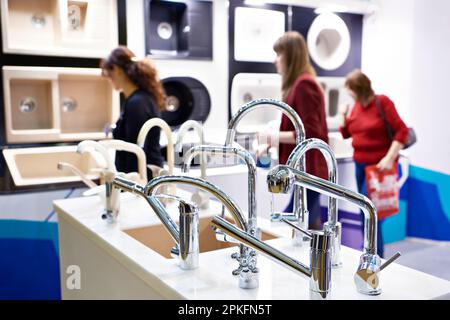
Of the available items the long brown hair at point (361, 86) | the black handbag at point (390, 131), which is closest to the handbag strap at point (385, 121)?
the black handbag at point (390, 131)

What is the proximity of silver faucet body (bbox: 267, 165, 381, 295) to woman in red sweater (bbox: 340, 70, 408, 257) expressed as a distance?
5.58ft

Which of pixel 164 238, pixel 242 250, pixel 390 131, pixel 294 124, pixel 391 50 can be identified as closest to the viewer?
pixel 242 250

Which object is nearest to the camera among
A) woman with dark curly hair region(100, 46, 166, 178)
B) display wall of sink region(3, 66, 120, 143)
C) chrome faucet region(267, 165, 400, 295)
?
chrome faucet region(267, 165, 400, 295)

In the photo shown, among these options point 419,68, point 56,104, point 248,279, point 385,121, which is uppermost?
point 419,68

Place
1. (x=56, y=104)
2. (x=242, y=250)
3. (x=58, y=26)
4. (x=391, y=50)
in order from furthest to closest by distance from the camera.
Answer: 1. (x=391, y=50)
2. (x=56, y=104)
3. (x=58, y=26)
4. (x=242, y=250)

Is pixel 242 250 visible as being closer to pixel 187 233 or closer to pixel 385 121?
pixel 187 233

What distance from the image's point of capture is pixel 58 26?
2.08 metres

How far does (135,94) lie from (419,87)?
4.31 feet

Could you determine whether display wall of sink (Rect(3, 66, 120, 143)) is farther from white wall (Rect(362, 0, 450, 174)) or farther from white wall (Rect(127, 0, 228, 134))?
white wall (Rect(362, 0, 450, 174))

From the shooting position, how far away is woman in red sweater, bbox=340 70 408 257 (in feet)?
7.91

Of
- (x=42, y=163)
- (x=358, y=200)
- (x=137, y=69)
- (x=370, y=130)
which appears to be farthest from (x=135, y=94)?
(x=358, y=200)

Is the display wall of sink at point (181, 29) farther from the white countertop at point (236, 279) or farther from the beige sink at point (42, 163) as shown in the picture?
the white countertop at point (236, 279)

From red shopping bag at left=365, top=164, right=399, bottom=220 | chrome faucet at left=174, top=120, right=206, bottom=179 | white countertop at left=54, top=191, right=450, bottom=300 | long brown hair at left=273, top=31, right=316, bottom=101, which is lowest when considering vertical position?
red shopping bag at left=365, top=164, right=399, bottom=220

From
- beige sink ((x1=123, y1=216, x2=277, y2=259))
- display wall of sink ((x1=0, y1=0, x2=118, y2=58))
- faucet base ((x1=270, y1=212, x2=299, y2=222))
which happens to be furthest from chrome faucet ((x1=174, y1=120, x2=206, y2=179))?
display wall of sink ((x1=0, y1=0, x2=118, y2=58))
